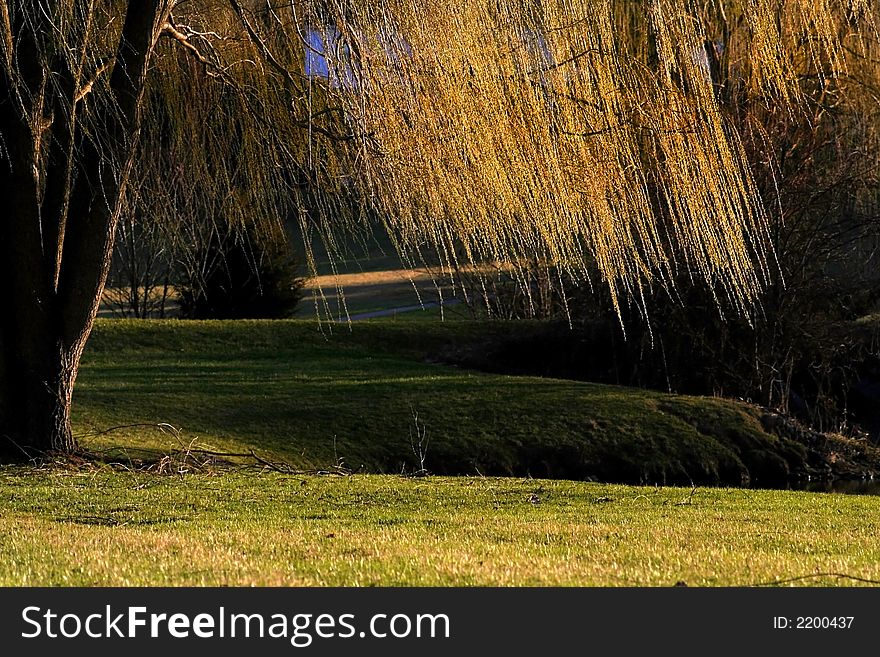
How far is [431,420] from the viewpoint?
1577 cm

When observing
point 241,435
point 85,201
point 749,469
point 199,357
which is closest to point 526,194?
point 85,201

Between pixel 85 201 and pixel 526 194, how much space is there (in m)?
4.71

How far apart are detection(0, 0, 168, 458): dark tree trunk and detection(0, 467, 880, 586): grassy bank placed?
72 cm

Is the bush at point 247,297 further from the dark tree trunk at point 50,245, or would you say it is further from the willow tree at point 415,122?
the willow tree at point 415,122

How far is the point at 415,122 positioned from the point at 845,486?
31.8ft

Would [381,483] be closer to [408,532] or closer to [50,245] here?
[50,245]

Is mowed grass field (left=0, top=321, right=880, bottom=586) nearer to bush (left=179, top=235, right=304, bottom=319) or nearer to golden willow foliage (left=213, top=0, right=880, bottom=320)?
golden willow foliage (left=213, top=0, right=880, bottom=320)

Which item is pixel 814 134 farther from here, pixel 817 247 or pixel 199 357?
pixel 199 357

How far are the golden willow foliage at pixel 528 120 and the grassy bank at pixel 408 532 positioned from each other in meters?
1.87

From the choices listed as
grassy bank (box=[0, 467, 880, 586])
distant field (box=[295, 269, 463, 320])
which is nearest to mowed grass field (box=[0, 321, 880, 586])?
grassy bank (box=[0, 467, 880, 586])

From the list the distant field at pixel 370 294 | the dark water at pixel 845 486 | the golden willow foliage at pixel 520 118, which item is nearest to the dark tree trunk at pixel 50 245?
the golden willow foliage at pixel 520 118

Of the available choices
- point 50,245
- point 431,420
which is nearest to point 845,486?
point 431,420

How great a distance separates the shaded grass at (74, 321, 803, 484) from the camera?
47.6 feet
